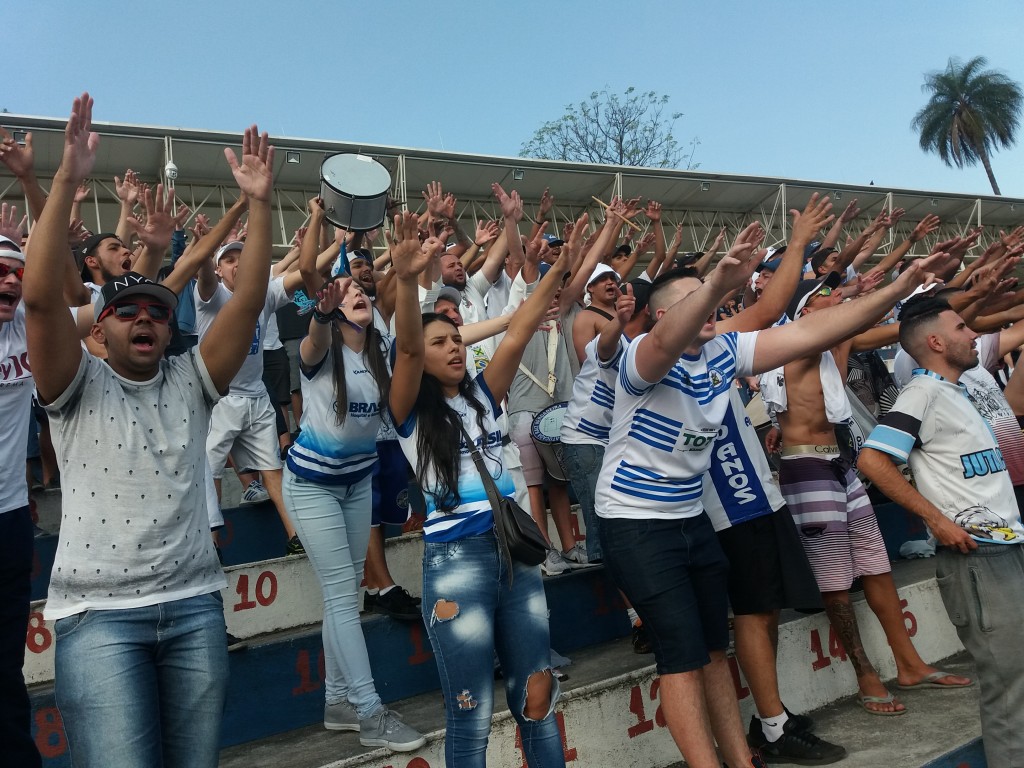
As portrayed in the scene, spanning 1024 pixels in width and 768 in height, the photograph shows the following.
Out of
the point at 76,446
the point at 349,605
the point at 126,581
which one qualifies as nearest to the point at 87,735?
the point at 126,581

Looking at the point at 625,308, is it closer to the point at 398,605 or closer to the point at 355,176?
the point at 398,605

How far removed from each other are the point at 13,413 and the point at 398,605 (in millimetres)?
2003

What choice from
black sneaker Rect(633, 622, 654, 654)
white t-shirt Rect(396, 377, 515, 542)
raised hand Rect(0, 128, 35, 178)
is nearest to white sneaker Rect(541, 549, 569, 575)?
black sneaker Rect(633, 622, 654, 654)

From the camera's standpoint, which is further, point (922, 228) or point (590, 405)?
point (922, 228)

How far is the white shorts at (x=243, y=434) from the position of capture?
5293 millimetres

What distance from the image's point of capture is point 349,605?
383 centimetres

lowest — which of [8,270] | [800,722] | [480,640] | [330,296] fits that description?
[800,722]

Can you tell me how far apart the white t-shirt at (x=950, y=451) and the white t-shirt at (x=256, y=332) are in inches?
138

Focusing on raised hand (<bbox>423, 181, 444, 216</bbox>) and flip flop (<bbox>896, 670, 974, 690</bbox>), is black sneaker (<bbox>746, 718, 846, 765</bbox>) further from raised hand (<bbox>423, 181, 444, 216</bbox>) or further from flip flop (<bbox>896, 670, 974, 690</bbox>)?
raised hand (<bbox>423, 181, 444, 216</bbox>)

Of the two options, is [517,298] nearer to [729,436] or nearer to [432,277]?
[432,277]

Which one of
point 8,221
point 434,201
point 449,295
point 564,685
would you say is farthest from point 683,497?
point 8,221

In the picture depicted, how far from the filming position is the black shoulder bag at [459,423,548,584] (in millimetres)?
3209

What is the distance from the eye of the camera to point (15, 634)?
316 cm

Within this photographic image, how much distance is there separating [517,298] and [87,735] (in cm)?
357
